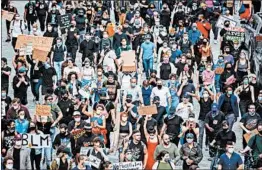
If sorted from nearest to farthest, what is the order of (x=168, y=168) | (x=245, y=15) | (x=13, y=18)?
(x=168, y=168) < (x=13, y=18) < (x=245, y=15)

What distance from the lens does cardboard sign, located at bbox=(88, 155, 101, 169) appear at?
17.2 m

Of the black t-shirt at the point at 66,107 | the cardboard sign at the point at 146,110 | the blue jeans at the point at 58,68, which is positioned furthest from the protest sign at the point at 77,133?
the blue jeans at the point at 58,68

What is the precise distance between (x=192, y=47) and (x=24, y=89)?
17.4ft

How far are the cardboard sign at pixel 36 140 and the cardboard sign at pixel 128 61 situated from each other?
463cm

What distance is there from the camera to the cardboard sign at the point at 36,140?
60.4ft

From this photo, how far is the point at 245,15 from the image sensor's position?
33.2m

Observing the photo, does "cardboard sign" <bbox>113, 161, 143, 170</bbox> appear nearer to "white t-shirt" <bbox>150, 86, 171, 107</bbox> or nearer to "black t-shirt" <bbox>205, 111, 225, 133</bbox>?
"black t-shirt" <bbox>205, 111, 225, 133</bbox>

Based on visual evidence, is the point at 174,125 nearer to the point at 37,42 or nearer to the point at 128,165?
the point at 128,165

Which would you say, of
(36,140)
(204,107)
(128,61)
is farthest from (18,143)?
(128,61)

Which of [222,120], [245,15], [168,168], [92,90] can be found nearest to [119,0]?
[245,15]

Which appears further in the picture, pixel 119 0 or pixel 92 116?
pixel 119 0

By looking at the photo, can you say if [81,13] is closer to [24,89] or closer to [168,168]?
[24,89]

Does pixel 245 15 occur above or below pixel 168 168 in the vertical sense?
above

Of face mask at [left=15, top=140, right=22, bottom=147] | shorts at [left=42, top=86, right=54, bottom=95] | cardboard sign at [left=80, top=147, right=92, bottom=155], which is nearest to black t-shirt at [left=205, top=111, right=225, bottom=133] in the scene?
cardboard sign at [left=80, top=147, right=92, bottom=155]
